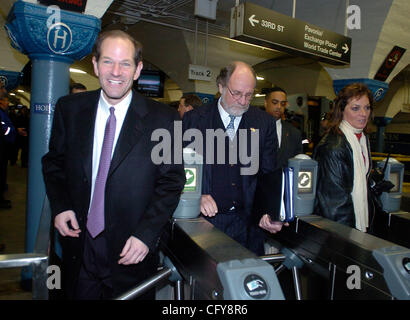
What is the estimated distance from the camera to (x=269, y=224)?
1992 mm

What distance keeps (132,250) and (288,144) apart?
2.45m

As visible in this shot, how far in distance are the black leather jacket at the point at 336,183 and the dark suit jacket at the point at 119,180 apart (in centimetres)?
94

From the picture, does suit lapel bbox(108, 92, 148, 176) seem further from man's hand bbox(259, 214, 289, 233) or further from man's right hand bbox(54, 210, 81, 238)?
man's hand bbox(259, 214, 289, 233)

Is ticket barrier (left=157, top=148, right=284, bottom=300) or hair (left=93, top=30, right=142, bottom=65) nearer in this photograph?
ticket barrier (left=157, top=148, right=284, bottom=300)

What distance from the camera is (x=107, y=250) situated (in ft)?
4.88

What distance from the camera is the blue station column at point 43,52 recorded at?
8.50 ft

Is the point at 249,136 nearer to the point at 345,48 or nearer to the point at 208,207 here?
the point at 208,207

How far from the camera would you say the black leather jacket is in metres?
2.04

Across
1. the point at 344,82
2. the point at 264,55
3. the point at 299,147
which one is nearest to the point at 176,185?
the point at 299,147

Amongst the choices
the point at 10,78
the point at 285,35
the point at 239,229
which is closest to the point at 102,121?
the point at 239,229

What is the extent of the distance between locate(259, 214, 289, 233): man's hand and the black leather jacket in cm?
28

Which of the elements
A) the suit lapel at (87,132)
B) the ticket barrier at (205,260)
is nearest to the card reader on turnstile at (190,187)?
the ticket barrier at (205,260)

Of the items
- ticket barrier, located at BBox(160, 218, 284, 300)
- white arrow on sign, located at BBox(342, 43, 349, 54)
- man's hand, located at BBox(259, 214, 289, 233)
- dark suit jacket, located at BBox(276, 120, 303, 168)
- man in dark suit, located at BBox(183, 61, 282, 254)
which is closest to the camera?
ticket barrier, located at BBox(160, 218, 284, 300)

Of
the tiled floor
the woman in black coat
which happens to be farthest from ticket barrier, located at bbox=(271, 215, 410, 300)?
the tiled floor
